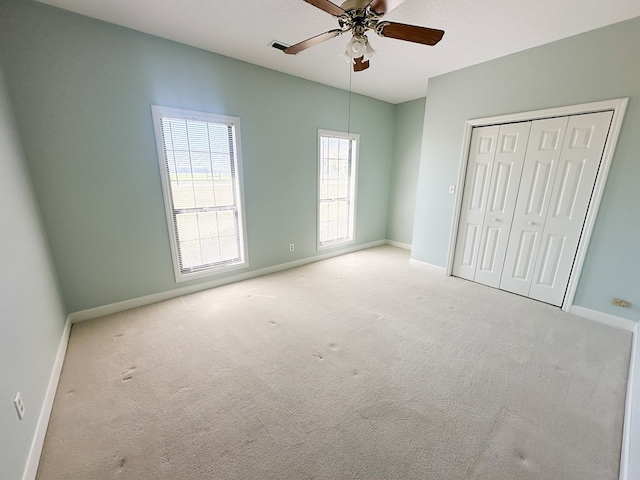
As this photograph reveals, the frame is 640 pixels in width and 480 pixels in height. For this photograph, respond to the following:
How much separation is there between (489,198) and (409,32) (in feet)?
7.95

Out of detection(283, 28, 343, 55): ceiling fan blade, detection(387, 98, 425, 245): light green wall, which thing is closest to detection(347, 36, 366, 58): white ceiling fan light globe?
detection(283, 28, 343, 55): ceiling fan blade

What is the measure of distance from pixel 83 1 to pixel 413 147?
4.63 m

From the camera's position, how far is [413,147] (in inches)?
190

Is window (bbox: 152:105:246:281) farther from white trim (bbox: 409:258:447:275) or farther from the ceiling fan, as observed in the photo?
white trim (bbox: 409:258:447:275)

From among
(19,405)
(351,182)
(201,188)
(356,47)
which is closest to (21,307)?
(19,405)

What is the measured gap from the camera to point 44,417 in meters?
1.52

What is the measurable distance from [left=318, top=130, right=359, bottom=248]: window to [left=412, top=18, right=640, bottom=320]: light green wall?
1773 mm

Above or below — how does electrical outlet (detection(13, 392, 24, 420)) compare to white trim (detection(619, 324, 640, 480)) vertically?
above

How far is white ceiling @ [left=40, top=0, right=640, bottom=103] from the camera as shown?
2.06 metres

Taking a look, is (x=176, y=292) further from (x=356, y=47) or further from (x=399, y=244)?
(x=399, y=244)

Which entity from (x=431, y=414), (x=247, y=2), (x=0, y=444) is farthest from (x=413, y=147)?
(x=0, y=444)

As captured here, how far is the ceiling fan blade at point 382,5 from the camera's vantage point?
149 cm

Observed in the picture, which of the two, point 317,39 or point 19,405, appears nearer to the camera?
point 19,405

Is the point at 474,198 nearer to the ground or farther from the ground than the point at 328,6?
nearer to the ground
